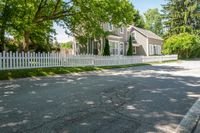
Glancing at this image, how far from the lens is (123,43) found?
40.0 m

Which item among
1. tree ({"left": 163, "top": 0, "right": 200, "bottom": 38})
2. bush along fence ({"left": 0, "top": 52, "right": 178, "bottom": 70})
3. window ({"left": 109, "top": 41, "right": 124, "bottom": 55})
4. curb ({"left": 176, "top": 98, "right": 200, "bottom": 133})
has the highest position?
tree ({"left": 163, "top": 0, "right": 200, "bottom": 38})

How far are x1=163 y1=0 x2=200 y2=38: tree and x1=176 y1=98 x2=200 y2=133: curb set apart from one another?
5738 cm

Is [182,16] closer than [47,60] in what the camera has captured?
No

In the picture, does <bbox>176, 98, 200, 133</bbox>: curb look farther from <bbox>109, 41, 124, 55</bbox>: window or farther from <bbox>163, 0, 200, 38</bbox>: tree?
<bbox>163, 0, 200, 38</bbox>: tree

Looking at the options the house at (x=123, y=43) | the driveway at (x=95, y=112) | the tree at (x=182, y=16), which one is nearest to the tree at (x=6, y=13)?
the driveway at (x=95, y=112)

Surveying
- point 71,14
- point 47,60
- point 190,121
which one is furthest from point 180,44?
point 190,121

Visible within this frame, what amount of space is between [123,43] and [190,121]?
116 ft

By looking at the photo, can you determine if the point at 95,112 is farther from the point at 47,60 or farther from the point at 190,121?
the point at 47,60

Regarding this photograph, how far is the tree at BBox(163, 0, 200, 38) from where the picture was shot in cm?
5922

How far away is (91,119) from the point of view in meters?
4.94

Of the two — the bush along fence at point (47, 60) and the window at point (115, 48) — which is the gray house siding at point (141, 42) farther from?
the bush along fence at point (47, 60)

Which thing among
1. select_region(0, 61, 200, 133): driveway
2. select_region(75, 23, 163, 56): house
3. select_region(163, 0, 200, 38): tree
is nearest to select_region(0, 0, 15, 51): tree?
select_region(0, 61, 200, 133): driveway

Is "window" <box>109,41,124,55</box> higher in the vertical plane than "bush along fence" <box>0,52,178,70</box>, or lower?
higher

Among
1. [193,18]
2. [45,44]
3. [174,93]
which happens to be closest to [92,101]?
[174,93]
